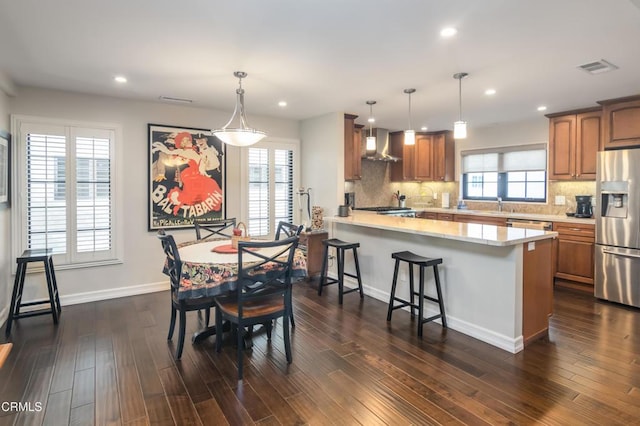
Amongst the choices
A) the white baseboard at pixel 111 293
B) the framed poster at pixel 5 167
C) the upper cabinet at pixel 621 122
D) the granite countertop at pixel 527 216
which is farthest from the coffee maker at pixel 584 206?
the framed poster at pixel 5 167

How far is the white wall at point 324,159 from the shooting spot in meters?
5.35

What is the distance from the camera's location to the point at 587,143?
5059 millimetres

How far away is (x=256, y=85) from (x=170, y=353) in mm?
2831

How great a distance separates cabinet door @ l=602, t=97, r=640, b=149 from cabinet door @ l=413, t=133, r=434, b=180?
2844 mm

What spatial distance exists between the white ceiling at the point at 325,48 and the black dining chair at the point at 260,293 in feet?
5.22

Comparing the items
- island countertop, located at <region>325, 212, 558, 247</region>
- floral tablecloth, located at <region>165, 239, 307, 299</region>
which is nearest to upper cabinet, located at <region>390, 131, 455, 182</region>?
island countertop, located at <region>325, 212, 558, 247</region>

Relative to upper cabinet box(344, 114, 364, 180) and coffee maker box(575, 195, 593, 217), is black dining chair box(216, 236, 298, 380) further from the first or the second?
coffee maker box(575, 195, 593, 217)

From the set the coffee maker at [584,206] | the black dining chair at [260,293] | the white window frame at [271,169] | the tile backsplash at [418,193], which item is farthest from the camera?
the tile backsplash at [418,193]

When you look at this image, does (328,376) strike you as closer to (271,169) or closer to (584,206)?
(271,169)

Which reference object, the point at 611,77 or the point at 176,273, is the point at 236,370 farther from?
the point at 611,77

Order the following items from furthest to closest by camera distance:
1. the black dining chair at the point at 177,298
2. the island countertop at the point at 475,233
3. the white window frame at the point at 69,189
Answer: the white window frame at the point at 69,189, the island countertop at the point at 475,233, the black dining chair at the point at 177,298

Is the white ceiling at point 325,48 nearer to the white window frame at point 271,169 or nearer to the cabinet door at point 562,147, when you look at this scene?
the cabinet door at point 562,147

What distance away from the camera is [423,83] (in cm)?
389

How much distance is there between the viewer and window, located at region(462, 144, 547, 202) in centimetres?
598
